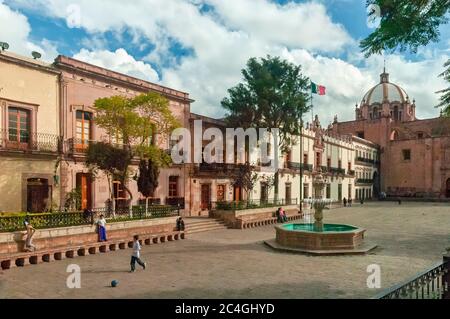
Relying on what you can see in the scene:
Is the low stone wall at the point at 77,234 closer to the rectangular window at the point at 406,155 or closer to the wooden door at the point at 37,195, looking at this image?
the wooden door at the point at 37,195

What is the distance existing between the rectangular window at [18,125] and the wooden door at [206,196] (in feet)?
44.2

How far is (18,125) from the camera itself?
1778 cm

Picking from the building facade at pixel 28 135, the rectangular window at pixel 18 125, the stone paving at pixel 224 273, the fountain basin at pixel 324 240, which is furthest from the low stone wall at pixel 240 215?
the rectangular window at pixel 18 125

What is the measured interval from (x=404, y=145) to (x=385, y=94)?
13.7 meters

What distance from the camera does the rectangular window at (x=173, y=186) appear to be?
84.1 ft

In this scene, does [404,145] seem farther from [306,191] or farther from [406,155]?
[306,191]

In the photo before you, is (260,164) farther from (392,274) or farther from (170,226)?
(392,274)

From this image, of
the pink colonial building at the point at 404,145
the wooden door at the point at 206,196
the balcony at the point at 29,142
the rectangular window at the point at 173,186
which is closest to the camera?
the balcony at the point at 29,142

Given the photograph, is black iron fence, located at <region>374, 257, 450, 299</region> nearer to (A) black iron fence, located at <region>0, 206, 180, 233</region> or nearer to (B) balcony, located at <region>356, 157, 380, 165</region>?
(A) black iron fence, located at <region>0, 206, 180, 233</region>

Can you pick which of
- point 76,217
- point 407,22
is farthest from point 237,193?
point 407,22

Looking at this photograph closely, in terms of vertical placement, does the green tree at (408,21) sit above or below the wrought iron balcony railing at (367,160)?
above

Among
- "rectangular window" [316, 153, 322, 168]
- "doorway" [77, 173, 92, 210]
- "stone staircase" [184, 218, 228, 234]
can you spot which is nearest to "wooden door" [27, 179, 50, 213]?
"doorway" [77, 173, 92, 210]

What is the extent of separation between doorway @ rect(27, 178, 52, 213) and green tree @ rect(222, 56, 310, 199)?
15221 mm

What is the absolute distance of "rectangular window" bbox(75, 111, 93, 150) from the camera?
789 inches
